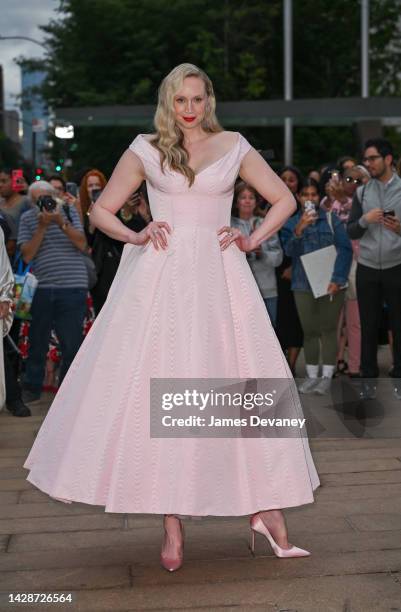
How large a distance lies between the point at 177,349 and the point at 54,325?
19.4ft

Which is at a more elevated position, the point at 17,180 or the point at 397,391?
the point at 17,180

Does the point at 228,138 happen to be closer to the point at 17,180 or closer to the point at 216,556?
the point at 216,556

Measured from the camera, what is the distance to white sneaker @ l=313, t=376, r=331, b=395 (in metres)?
10.9

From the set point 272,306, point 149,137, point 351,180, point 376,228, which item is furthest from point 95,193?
point 149,137

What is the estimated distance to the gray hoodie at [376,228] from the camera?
404 inches

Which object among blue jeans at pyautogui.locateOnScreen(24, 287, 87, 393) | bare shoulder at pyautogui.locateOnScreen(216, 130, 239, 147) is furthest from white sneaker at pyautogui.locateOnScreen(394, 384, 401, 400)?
bare shoulder at pyautogui.locateOnScreen(216, 130, 239, 147)

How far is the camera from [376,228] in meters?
10.3

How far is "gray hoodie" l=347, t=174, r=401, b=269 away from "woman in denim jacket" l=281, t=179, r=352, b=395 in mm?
431

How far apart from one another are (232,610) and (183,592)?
1.01ft

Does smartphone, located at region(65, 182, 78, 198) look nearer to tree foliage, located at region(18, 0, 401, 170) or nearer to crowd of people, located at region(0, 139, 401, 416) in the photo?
crowd of people, located at region(0, 139, 401, 416)

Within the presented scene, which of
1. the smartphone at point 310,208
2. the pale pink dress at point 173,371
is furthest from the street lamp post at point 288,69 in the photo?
the pale pink dress at point 173,371

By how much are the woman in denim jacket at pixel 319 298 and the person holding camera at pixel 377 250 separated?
455mm

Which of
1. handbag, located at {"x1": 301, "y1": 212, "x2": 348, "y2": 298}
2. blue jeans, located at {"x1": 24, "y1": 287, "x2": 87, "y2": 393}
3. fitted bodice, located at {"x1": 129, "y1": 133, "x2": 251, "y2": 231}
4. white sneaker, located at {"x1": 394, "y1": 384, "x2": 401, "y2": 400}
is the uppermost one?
fitted bodice, located at {"x1": 129, "y1": 133, "x2": 251, "y2": 231}

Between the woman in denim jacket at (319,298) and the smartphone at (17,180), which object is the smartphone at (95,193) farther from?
the woman in denim jacket at (319,298)
